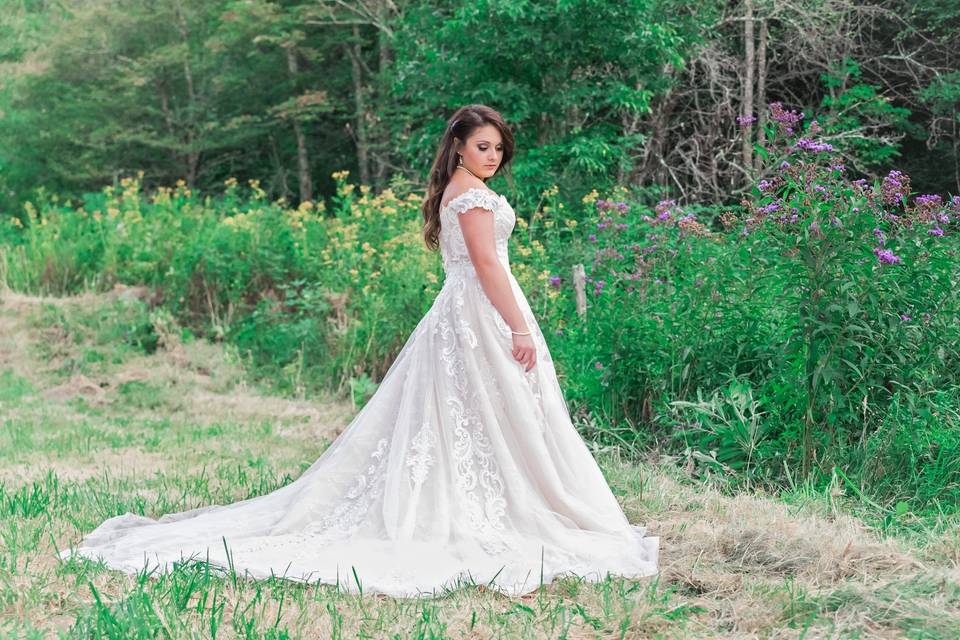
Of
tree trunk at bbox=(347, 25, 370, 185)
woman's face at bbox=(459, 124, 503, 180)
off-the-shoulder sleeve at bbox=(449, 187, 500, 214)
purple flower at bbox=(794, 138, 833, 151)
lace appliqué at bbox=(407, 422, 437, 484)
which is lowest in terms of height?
lace appliqué at bbox=(407, 422, 437, 484)

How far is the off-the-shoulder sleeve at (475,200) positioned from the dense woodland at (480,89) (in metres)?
3.97

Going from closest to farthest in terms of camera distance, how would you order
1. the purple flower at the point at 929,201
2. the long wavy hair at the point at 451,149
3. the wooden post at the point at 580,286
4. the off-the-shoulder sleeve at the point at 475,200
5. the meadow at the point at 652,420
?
the meadow at the point at 652,420 < the off-the-shoulder sleeve at the point at 475,200 < the long wavy hair at the point at 451,149 < the purple flower at the point at 929,201 < the wooden post at the point at 580,286

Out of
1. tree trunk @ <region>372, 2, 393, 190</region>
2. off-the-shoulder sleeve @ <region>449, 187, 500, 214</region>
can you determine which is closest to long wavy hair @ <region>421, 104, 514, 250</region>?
off-the-shoulder sleeve @ <region>449, 187, 500, 214</region>

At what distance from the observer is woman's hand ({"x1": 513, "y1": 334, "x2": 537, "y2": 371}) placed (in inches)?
155

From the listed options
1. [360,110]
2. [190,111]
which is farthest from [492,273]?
[190,111]

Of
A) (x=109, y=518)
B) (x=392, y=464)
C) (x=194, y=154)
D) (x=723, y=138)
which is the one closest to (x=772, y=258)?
(x=392, y=464)

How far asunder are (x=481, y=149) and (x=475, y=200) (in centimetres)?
31

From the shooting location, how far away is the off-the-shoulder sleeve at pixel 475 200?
3.88m

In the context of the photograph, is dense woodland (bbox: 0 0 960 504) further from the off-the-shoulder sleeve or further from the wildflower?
the off-the-shoulder sleeve

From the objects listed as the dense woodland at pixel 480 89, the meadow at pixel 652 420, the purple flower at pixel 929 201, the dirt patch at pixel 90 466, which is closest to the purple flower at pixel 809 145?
the meadow at pixel 652 420

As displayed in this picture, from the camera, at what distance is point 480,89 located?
11586 mm

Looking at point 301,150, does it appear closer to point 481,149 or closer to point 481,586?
point 481,149

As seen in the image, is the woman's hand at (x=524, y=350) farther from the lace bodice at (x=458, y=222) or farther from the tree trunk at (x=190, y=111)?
the tree trunk at (x=190, y=111)

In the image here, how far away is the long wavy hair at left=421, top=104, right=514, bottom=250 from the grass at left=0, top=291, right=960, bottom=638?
1639mm
